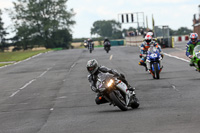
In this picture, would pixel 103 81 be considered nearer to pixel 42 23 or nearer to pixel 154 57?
pixel 154 57

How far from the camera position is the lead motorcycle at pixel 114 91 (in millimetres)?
11156

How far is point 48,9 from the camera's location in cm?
10794

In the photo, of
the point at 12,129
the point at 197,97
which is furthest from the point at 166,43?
the point at 12,129

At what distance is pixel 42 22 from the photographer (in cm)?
10600

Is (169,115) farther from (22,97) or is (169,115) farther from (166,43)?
(166,43)

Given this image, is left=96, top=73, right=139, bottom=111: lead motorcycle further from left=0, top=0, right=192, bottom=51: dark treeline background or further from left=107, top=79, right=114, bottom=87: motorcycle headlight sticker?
left=0, top=0, right=192, bottom=51: dark treeline background

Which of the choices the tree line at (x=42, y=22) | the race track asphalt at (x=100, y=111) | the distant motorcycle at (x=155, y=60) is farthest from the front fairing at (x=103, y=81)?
the tree line at (x=42, y=22)

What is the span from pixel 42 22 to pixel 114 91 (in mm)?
96134

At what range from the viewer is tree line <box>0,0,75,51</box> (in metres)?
106

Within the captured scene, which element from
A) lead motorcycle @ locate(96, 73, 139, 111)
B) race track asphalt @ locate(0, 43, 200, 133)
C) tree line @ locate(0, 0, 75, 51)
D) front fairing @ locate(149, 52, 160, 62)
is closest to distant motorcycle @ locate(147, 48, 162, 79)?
front fairing @ locate(149, 52, 160, 62)

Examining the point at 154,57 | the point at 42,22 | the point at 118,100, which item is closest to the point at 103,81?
the point at 118,100

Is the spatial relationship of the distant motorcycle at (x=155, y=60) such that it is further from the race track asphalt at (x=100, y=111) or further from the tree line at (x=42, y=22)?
the tree line at (x=42, y=22)

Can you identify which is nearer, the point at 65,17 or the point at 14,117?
the point at 14,117

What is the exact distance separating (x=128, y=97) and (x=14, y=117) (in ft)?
9.83
